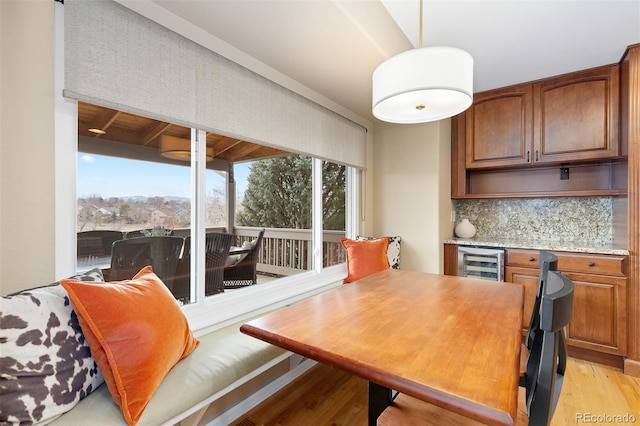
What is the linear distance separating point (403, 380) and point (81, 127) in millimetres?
1684

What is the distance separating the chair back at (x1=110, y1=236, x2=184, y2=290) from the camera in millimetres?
1541

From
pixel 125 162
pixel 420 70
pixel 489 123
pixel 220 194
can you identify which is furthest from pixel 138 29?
pixel 489 123

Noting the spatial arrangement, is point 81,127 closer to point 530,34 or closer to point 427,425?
point 427,425

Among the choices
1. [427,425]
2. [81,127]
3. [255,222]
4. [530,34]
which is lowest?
[427,425]

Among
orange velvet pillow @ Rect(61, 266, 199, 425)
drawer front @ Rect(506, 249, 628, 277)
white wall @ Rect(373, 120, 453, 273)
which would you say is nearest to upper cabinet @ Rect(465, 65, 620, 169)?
white wall @ Rect(373, 120, 453, 273)

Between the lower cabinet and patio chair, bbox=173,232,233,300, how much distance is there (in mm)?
2755

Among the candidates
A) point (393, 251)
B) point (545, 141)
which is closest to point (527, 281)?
point (393, 251)

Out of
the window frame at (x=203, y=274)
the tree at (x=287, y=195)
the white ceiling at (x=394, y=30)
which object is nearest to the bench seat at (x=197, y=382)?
the window frame at (x=203, y=274)

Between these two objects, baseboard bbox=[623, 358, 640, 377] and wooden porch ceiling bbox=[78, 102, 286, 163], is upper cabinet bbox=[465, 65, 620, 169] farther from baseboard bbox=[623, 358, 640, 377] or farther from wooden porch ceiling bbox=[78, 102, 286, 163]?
wooden porch ceiling bbox=[78, 102, 286, 163]

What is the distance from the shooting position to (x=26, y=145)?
1186 mm

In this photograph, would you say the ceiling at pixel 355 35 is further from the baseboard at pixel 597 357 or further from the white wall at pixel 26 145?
the baseboard at pixel 597 357

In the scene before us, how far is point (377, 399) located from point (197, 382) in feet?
2.48

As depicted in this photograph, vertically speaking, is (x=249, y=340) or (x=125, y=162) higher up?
(x=125, y=162)

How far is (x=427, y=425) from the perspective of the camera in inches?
41.8
